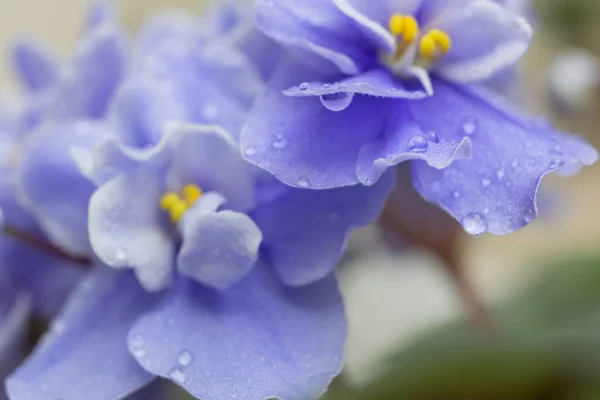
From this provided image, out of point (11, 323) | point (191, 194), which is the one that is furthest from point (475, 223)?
point (11, 323)

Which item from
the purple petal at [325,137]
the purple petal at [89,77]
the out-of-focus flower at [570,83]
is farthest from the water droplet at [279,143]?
the out-of-focus flower at [570,83]

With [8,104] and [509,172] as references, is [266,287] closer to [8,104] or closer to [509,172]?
[509,172]

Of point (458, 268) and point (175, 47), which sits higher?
point (175, 47)

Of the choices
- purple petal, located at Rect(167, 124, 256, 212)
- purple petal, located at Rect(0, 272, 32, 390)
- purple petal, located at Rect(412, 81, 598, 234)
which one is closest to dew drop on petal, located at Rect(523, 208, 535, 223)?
purple petal, located at Rect(412, 81, 598, 234)

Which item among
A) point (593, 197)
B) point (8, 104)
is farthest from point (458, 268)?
point (593, 197)

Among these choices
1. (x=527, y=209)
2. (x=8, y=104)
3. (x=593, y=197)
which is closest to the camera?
(x=527, y=209)

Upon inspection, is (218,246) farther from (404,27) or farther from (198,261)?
(404,27)
